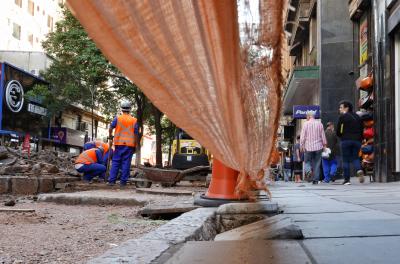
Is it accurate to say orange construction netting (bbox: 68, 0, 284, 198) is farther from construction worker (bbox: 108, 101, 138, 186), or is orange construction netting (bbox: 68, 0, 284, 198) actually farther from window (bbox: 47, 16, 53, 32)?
window (bbox: 47, 16, 53, 32)

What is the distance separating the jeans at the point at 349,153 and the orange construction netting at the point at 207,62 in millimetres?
7949

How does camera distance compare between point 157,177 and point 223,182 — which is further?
point 157,177

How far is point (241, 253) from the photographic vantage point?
2.22 meters

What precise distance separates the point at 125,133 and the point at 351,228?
6.99 m

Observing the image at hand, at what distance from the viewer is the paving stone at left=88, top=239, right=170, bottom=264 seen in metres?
2.00

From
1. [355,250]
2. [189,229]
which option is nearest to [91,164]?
[189,229]

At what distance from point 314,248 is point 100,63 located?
69.4 ft

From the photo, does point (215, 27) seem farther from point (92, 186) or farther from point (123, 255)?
point (92, 186)

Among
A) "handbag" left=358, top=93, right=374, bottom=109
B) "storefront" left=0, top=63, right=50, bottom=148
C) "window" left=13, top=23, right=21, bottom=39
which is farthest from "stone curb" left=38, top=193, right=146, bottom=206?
"window" left=13, top=23, right=21, bottom=39

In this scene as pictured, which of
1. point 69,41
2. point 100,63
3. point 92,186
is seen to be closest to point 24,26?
point 69,41

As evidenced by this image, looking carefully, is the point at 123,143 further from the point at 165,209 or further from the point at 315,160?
the point at 165,209

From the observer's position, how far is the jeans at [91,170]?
33.7 ft

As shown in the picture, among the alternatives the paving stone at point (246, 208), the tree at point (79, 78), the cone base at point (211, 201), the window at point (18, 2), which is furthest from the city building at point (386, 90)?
the window at point (18, 2)

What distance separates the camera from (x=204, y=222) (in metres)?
3.19
